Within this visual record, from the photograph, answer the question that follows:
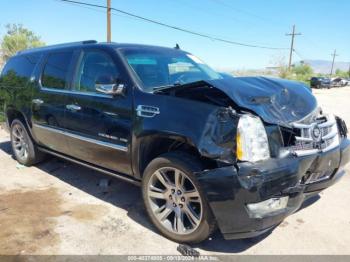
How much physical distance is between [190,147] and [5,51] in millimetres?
38765

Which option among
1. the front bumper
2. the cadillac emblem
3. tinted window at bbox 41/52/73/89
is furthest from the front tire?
tinted window at bbox 41/52/73/89

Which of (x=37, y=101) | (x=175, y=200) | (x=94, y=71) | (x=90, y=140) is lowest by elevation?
(x=175, y=200)

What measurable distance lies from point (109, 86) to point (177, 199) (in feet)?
4.64

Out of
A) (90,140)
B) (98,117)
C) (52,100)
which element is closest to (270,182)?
(98,117)

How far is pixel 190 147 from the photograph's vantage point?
11.2ft

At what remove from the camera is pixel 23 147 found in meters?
6.04

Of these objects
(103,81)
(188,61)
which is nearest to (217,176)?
(103,81)

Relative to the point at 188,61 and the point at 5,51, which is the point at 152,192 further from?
the point at 5,51

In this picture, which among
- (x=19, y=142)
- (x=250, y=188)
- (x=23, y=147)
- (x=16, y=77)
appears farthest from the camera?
(x=19, y=142)

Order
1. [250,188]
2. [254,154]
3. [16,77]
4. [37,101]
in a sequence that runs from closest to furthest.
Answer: [250,188] → [254,154] → [37,101] → [16,77]

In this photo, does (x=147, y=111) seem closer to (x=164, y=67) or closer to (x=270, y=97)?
(x=164, y=67)

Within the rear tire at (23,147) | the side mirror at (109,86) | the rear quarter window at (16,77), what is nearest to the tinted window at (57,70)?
the rear quarter window at (16,77)

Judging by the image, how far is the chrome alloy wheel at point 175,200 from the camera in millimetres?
3281

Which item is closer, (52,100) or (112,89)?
(112,89)
